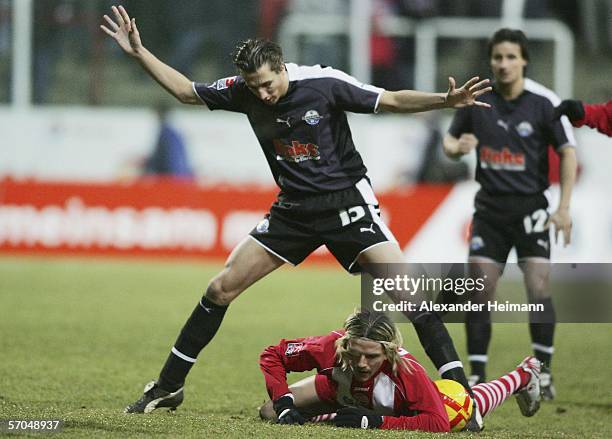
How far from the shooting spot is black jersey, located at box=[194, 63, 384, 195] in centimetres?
640

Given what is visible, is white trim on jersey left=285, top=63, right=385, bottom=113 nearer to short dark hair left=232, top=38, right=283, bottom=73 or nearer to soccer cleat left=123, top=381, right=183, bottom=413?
short dark hair left=232, top=38, right=283, bottom=73

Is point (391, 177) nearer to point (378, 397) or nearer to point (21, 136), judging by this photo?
point (21, 136)

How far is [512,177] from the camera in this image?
26.6 ft

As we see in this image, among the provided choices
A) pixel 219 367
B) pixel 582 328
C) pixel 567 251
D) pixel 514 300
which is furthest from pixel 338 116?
pixel 567 251

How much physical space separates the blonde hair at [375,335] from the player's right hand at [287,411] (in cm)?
40

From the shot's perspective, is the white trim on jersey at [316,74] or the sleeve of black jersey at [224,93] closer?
the white trim on jersey at [316,74]

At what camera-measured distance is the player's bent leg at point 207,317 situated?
649 centimetres

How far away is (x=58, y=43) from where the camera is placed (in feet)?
61.9

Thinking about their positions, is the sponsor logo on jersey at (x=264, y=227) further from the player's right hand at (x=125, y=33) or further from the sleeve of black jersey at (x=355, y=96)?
the player's right hand at (x=125, y=33)

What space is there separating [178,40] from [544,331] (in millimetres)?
11893

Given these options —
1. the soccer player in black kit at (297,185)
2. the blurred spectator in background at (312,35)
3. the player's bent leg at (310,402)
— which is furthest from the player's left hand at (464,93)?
the blurred spectator in background at (312,35)

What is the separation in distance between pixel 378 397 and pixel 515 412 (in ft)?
5.21

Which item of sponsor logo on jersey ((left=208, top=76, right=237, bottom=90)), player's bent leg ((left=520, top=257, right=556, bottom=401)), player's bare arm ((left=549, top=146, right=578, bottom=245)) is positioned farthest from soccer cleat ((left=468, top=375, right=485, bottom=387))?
sponsor logo on jersey ((left=208, top=76, right=237, bottom=90))

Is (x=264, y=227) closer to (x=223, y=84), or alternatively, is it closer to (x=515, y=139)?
(x=223, y=84)
